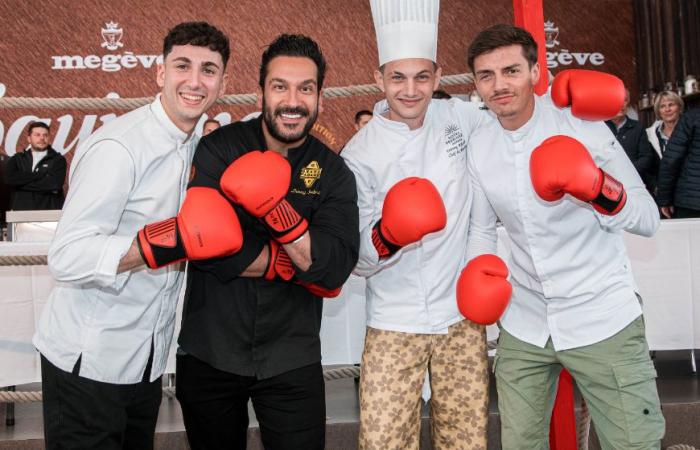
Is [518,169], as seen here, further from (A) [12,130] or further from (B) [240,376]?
(A) [12,130]

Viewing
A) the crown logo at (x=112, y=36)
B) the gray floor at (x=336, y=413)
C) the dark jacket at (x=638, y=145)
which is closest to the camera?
the gray floor at (x=336, y=413)

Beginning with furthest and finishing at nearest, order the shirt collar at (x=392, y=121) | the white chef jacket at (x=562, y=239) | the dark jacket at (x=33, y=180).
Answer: the dark jacket at (x=33, y=180), the shirt collar at (x=392, y=121), the white chef jacket at (x=562, y=239)

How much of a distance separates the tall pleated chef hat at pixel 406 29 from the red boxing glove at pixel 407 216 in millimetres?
379

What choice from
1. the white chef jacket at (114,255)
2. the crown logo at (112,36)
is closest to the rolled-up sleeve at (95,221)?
the white chef jacket at (114,255)

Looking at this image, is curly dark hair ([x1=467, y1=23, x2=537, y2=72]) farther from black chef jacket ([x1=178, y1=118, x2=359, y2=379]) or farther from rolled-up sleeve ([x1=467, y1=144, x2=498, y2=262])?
black chef jacket ([x1=178, y1=118, x2=359, y2=379])

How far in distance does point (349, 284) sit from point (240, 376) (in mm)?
954

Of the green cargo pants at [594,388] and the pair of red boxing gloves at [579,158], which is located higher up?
the pair of red boxing gloves at [579,158]

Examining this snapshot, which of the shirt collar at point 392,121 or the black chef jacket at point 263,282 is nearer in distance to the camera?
the black chef jacket at point 263,282

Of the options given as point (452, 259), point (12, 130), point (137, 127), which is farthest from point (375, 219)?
point (12, 130)

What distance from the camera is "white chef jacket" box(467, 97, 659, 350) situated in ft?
5.43

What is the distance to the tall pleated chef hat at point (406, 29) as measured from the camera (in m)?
1.76

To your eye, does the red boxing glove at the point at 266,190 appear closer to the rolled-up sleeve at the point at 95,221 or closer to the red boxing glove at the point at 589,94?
the rolled-up sleeve at the point at 95,221

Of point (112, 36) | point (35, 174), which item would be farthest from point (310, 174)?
point (112, 36)

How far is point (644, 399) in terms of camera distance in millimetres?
1591
